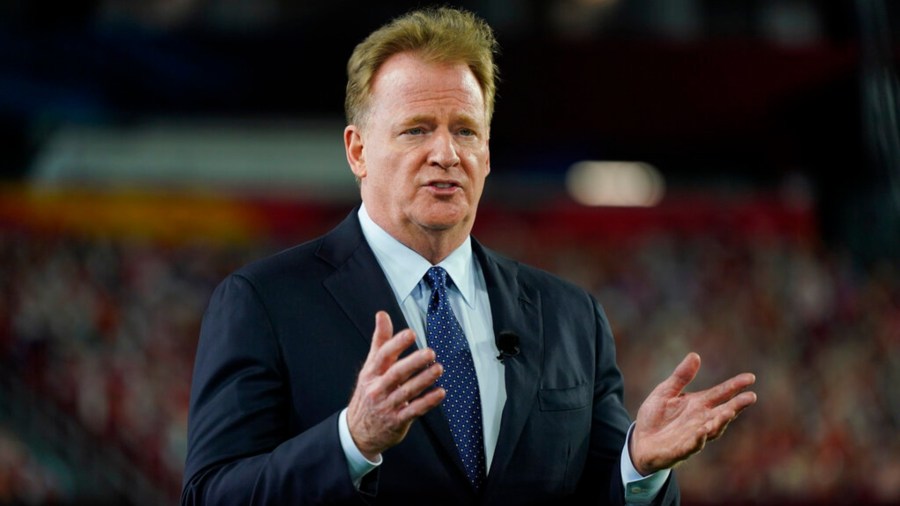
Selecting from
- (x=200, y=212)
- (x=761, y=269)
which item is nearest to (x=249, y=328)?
(x=200, y=212)

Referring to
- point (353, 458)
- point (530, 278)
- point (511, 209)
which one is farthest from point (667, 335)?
point (353, 458)

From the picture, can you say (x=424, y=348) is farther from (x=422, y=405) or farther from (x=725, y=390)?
(x=725, y=390)

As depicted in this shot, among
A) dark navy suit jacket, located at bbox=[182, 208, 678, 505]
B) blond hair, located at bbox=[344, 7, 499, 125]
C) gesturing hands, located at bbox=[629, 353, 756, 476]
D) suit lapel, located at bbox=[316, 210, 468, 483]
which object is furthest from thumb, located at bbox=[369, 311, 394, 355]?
blond hair, located at bbox=[344, 7, 499, 125]

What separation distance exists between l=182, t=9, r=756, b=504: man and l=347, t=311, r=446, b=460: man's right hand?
0.18ft

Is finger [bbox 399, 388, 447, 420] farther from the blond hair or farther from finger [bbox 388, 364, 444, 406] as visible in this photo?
the blond hair

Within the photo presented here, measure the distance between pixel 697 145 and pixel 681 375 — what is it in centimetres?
1355

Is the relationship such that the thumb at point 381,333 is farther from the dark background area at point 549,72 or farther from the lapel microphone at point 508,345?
the dark background area at point 549,72

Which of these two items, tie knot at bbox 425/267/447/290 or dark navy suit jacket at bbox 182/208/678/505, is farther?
tie knot at bbox 425/267/447/290

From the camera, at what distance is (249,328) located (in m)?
2.54

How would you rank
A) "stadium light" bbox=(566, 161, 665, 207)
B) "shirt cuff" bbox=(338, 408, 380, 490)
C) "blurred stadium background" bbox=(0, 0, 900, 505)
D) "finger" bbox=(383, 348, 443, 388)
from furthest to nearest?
1. "stadium light" bbox=(566, 161, 665, 207)
2. "blurred stadium background" bbox=(0, 0, 900, 505)
3. "shirt cuff" bbox=(338, 408, 380, 490)
4. "finger" bbox=(383, 348, 443, 388)

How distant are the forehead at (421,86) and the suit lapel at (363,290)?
0.30 m

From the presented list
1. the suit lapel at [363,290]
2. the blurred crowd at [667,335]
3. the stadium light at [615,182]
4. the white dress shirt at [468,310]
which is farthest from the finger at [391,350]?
the stadium light at [615,182]

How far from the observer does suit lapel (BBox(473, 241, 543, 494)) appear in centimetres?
261

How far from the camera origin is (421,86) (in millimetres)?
2668
